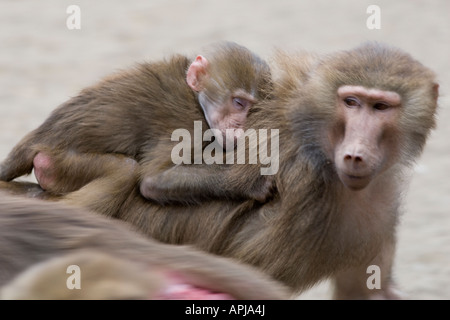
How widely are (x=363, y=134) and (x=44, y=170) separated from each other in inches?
54.3

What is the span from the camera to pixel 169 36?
920cm

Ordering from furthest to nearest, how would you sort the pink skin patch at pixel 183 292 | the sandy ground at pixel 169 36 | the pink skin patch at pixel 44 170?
the sandy ground at pixel 169 36
the pink skin patch at pixel 44 170
the pink skin patch at pixel 183 292

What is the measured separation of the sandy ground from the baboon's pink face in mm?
2892

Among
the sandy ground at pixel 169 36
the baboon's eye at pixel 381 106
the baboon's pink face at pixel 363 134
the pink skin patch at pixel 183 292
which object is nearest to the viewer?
the pink skin patch at pixel 183 292

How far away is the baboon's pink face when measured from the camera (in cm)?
351

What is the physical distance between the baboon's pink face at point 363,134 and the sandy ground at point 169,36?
2.89 metres

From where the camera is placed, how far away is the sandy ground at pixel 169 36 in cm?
757

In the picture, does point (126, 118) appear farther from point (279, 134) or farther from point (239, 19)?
point (239, 19)

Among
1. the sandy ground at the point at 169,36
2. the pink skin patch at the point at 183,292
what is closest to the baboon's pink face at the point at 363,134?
the pink skin patch at the point at 183,292

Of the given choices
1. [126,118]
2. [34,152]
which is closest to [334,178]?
[126,118]

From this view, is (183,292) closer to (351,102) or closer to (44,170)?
(351,102)

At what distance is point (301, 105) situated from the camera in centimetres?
379

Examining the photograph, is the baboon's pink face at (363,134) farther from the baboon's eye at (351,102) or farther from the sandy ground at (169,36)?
the sandy ground at (169,36)
